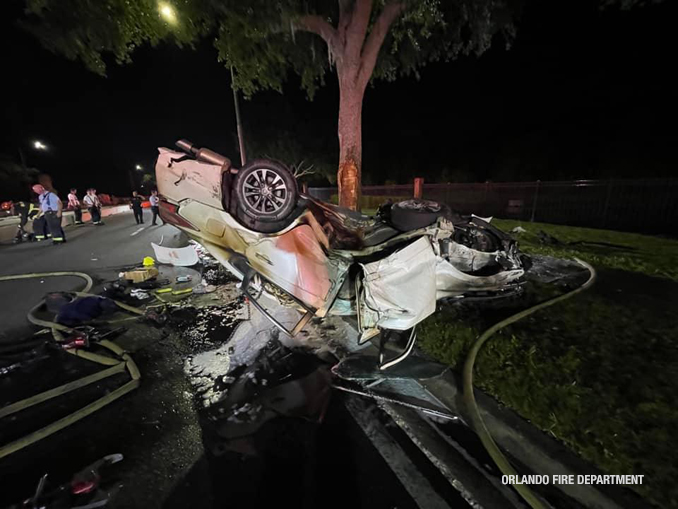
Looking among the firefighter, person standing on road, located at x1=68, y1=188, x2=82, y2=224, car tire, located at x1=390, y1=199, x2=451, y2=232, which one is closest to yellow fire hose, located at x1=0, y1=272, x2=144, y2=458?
car tire, located at x1=390, y1=199, x2=451, y2=232

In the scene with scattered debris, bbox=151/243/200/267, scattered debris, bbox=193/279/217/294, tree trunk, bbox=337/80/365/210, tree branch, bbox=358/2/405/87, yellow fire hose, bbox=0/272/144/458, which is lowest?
scattered debris, bbox=193/279/217/294

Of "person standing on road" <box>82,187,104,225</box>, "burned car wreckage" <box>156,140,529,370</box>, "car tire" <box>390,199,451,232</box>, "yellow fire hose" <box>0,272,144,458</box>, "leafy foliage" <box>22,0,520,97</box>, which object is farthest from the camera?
Result: "person standing on road" <box>82,187,104,225</box>

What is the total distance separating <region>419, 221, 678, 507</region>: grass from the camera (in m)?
1.83

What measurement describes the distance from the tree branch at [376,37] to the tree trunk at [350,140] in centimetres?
39

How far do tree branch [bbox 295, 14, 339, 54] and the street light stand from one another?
8.86 feet

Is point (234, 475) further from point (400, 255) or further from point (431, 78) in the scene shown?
point (431, 78)

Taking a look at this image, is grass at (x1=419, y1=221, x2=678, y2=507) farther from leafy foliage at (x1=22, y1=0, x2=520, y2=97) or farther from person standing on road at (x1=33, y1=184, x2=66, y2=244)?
person standing on road at (x1=33, y1=184, x2=66, y2=244)

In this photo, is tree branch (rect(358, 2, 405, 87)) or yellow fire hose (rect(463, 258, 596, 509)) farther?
tree branch (rect(358, 2, 405, 87))

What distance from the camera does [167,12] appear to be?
634cm

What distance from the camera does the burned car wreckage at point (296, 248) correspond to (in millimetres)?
2740

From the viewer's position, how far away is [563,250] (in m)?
6.22

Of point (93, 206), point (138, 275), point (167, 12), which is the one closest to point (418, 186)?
point (167, 12)

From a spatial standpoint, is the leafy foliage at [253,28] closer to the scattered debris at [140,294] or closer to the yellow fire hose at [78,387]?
the scattered debris at [140,294]

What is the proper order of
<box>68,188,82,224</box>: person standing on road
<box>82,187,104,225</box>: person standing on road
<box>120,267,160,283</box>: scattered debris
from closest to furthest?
<box>120,267,160,283</box>: scattered debris < <box>68,188,82,224</box>: person standing on road < <box>82,187,104,225</box>: person standing on road
